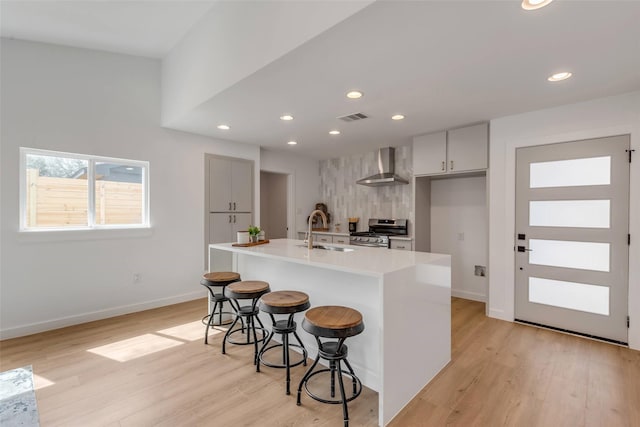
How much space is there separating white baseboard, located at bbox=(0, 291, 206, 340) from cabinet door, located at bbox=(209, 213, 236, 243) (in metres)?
0.87

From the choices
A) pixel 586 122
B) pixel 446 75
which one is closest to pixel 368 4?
pixel 446 75

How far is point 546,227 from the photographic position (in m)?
3.29

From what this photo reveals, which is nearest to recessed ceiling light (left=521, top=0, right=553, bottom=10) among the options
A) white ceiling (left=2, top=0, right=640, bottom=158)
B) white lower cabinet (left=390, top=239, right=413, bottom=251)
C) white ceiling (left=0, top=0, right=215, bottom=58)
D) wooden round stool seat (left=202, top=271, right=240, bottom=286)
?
white ceiling (left=2, top=0, right=640, bottom=158)

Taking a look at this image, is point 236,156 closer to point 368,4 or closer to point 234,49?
point 234,49

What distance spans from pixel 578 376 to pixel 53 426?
371 centimetres

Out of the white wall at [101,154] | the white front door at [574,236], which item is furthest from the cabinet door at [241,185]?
the white front door at [574,236]

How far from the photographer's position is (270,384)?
7.17 ft

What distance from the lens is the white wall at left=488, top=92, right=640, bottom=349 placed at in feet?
9.11

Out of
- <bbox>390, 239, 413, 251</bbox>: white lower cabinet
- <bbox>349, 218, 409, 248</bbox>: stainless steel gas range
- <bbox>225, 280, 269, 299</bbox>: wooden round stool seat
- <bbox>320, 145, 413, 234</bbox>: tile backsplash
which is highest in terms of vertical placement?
<bbox>320, 145, 413, 234</bbox>: tile backsplash

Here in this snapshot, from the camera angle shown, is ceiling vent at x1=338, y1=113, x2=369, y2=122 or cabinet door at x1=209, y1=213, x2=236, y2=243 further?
cabinet door at x1=209, y1=213, x2=236, y2=243

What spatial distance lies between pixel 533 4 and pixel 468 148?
2364 millimetres

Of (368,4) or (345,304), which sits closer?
(368,4)

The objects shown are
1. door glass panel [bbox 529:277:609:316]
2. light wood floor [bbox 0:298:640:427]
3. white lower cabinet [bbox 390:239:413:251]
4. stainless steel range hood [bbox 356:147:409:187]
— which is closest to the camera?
light wood floor [bbox 0:298:640:427]

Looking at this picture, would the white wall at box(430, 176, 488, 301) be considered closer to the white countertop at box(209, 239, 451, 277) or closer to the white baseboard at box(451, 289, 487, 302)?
the white baseboard at box(451, 289, 487, 302)
